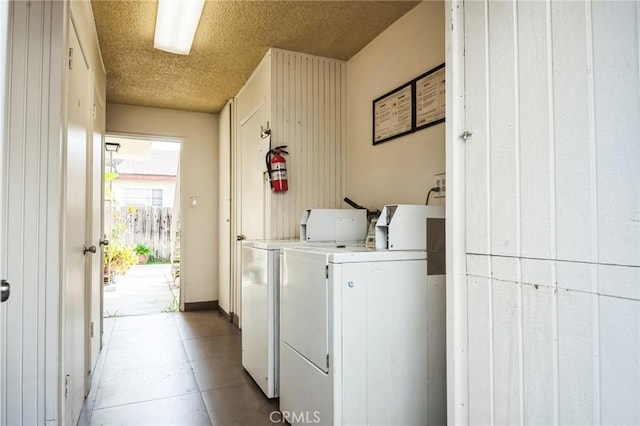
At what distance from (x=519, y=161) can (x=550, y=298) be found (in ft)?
1.23

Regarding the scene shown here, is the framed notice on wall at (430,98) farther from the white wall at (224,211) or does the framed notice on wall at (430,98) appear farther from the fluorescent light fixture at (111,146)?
the fluorescent light fixture at (111,146)

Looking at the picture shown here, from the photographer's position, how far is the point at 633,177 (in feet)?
2.71

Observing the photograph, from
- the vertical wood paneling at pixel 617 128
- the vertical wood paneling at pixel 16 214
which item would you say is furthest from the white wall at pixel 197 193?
the vertical wood paneling at pixel 617 128

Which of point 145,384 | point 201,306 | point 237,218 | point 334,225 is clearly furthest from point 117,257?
point 334,225

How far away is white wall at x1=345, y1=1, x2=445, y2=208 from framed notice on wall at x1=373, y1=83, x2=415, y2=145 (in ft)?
0.17

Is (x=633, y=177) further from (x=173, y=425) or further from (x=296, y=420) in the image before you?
(x=173, y=425)

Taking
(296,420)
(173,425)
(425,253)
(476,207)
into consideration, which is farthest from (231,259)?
(476,207)

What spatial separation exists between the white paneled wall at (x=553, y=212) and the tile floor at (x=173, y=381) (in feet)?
5.39

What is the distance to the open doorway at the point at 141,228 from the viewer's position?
5.39 meters

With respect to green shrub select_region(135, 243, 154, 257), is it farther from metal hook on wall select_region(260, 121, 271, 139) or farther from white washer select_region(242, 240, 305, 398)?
white washer select_region(242, 240, 305, 398)

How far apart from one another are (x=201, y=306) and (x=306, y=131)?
9.64 ft

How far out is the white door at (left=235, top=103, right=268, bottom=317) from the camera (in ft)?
11.0

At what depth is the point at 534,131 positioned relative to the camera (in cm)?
102

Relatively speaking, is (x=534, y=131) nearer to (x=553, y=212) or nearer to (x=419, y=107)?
A: (x=553, y=212)
